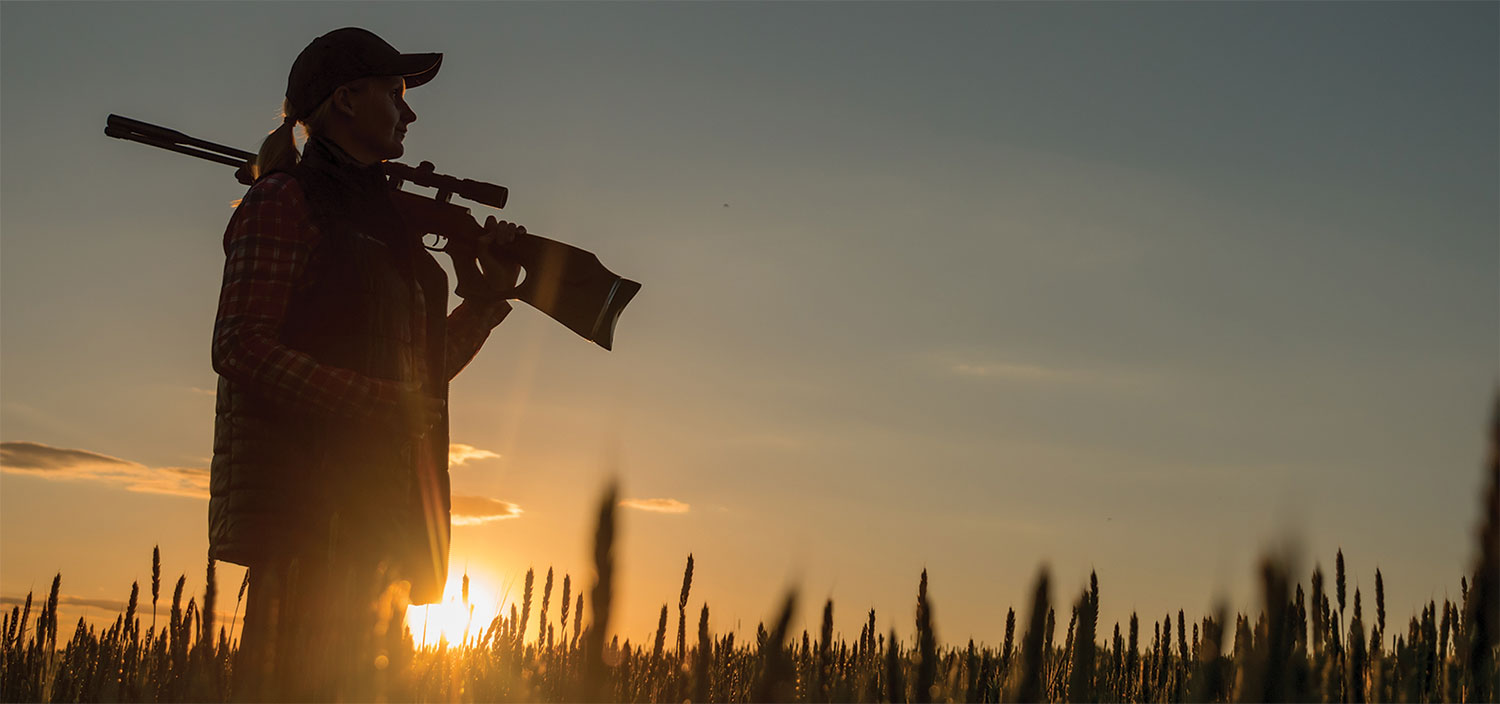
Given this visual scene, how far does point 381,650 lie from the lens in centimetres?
218

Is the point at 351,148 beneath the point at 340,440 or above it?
above

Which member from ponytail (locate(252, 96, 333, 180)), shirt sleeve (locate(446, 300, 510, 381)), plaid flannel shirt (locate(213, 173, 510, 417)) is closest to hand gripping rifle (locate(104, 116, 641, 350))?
shirt sleeve (locate(446, 300, 510, 381))

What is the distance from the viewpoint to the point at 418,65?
458 centimetres

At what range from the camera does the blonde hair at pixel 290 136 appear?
448 cm

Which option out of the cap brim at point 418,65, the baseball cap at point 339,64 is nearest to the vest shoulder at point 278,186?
the baseball cap at point 339,64

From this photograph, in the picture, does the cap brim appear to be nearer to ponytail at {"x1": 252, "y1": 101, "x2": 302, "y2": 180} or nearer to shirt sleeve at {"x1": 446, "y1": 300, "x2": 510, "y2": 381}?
ponytail at {"x1": 252, "y1": 101, "x2": 302, "y2": 180}

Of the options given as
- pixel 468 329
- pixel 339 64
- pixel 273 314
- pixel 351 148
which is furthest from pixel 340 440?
pixel 339 64

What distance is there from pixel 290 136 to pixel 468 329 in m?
1.03

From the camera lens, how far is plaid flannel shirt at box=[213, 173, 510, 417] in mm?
3873

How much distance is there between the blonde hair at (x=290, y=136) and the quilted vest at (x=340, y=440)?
0.12 m

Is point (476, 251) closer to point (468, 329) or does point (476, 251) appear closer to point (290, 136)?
point (468, 329)

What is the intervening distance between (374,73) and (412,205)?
660 millimetres

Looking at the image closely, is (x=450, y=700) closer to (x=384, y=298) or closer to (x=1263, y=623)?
(x=384, y=298)

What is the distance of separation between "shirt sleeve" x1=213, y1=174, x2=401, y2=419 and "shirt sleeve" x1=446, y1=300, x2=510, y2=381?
0.87 m
